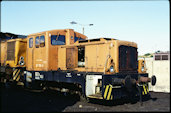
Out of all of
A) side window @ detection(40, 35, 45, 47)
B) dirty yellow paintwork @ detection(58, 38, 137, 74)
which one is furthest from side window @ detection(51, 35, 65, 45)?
dirty yellow paintwork @ detection(58, 38, 137, 74)

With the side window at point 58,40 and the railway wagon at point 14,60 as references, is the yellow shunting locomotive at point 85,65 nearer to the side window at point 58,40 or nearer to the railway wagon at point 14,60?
the side window at point 58,40

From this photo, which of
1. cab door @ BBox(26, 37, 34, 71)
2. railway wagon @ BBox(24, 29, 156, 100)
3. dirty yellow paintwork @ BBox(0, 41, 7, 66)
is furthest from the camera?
dirty yellow paintwork @ BBox(0, 41, 7, 66)

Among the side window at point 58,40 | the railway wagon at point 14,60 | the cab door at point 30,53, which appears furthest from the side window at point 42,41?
the railway wagon at point 14,60

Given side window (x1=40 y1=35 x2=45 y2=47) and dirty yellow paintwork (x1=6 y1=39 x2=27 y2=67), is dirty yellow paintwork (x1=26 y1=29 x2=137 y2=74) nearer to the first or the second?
side window (x1=40 y1=35 x2=45 y2=47)

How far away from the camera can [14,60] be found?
1155cm

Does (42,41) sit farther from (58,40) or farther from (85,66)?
(85,66)

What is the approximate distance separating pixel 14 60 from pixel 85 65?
5.29m

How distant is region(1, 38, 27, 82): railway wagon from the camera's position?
441 inches

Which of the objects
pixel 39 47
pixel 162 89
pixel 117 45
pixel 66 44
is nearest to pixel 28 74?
pixel 39 47

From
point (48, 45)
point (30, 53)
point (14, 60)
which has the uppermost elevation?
point (48, 45)

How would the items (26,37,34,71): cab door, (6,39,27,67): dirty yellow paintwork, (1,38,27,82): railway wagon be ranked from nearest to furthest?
(26,37,34,71): cab door < (1,38,27,82): railway wagon < (6,39,27,67): dirty yellow paintwork

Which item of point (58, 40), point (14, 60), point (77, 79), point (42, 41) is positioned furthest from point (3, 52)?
point (77, 79)

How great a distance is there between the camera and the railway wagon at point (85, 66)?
24.1 feet

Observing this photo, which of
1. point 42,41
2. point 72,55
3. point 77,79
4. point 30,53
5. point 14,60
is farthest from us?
point 14,60
